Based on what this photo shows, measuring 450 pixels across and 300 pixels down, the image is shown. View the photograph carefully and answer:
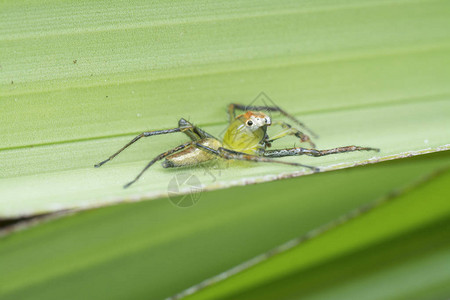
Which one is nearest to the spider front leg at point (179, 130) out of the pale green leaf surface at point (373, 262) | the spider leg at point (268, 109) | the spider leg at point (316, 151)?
the spider leg at point (268, 109)

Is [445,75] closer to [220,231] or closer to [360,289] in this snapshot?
[360,289]

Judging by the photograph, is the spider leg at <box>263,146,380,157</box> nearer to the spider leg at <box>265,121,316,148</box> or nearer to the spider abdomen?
the spider leg at <box>265,121,316,148</box>

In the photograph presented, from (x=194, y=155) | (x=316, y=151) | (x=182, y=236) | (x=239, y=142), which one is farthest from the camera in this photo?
(x=239, y=142)

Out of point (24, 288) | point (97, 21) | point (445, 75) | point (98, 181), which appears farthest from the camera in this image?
point (445, 75)

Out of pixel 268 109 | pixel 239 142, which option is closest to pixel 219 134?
pixel 239 142

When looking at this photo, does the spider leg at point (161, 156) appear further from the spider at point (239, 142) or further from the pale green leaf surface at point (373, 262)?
the pale green leaf surface at point (373, 262)

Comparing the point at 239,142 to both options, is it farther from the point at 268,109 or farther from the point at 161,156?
the point at 161,156

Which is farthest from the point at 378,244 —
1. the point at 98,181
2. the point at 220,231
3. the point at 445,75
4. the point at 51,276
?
the point at 51,276
